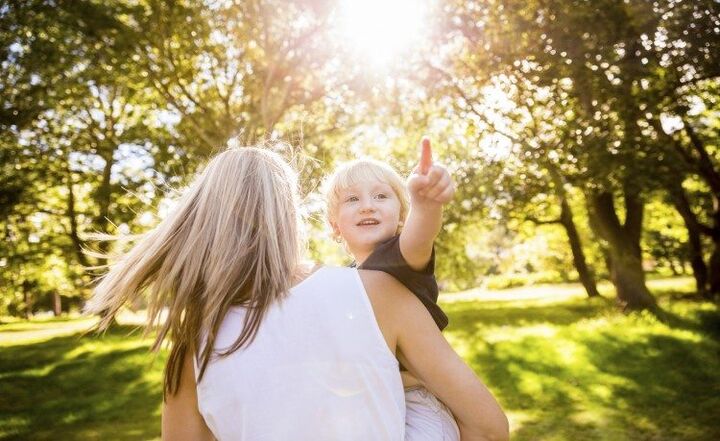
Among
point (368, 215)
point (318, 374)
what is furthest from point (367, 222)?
point (318, 374)

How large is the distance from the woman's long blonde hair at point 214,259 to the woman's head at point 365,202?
2.82 feet

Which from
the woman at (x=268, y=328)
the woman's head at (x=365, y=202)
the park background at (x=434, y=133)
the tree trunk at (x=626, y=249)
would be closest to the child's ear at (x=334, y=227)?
the woman's head at (x=365, y=202)

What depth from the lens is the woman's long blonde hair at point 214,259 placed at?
5.93 ft

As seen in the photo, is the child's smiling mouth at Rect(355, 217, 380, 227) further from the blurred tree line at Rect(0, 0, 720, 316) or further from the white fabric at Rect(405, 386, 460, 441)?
the blurred tree line at Rect(0, 0, 720, 316)

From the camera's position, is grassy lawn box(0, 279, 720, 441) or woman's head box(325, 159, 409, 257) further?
grassy lawn box(0, 279, 720, 441)

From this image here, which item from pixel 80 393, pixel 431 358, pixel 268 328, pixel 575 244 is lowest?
pixel 80 393

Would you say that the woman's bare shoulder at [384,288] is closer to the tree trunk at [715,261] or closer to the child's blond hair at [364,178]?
the child's blond hair at [364,178]

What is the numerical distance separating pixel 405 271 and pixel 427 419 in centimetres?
56

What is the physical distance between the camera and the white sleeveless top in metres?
1.66

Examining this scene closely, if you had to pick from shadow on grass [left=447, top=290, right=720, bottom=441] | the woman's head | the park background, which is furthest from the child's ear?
shadow on grass [left=447, top=290, right=720, bottom=441]

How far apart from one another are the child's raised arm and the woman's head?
1.09 meters

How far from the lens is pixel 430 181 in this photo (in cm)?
171

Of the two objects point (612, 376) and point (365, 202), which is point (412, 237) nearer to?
point (365, 202)

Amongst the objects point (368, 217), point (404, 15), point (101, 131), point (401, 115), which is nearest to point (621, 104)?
point (404, 15)
